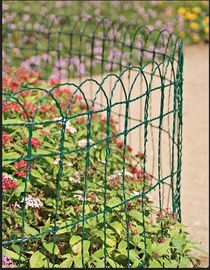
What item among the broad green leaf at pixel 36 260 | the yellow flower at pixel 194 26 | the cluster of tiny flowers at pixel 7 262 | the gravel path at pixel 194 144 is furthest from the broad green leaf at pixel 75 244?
the yellow flower at pixel 194 26

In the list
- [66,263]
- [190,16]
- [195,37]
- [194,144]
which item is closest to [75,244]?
[66,263]

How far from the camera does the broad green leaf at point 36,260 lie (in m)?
3.10

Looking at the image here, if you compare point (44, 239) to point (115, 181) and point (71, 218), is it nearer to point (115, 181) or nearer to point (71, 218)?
point (71, 218)

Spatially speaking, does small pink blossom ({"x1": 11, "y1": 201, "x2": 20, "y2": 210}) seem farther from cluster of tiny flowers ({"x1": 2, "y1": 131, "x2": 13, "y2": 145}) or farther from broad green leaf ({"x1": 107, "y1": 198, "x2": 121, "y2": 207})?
broad green leaf ({"x1": 107, "y1": 198, "x2": 121, "y2": 207})

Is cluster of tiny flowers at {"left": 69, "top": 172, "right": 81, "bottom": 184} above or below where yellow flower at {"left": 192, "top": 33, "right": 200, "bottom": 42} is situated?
below

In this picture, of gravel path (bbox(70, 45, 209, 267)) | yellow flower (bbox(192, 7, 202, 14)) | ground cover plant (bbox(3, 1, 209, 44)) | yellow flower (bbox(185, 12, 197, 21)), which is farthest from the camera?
yellow flower (bbox(192, 7, 202, 14))

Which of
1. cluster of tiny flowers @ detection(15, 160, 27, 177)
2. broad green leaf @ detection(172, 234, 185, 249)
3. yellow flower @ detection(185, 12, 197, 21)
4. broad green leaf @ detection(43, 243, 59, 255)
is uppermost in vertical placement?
yellow flower @ detection(185, 12, 197, 21)

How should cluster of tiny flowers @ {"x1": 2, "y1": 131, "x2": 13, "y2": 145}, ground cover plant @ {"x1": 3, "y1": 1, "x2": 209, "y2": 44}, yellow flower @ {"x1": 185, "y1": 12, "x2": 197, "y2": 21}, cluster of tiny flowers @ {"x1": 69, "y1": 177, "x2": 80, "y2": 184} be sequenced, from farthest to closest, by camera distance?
yellow flower @ {"x1": 185, "y1": 12, "x2": 197, "y2": 21} < ground cover plant @ {"x1": 3, "y1": 1, "x2": 209, "y2": 44} < cluster of tiny flowers @ {"x1": 69, "y1": 177, "x2": 80, "y2": 184} < cluster of tiny flowers @ {"x1": 2, "y1": 131, "x2": 13, "y2": 145}

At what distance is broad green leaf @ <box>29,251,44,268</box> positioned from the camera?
3102mm

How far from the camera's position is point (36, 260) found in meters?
3.12

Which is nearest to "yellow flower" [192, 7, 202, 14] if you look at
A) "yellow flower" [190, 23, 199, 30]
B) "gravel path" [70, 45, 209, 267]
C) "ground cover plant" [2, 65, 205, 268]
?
"yellow flower" [190, 23, 199, 30]

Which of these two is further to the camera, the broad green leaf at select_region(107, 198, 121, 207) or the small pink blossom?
the broad green leaf at select_region(107, 198, 121, 207)

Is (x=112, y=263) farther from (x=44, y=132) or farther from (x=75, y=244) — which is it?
(x=44, y=132)

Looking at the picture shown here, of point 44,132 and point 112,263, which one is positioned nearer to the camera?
point 112,263
